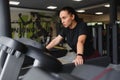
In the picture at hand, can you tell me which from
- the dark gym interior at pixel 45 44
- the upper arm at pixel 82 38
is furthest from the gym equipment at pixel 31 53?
the upper arm at pixel 82 38

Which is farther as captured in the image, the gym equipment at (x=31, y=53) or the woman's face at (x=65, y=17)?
the woman's face at (x=65, y=17)

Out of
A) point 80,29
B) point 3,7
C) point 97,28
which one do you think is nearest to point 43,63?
point 80,29

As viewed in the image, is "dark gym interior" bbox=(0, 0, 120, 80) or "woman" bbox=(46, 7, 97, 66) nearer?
"dark gym interior" bbox=(0, 0, 120, 80)

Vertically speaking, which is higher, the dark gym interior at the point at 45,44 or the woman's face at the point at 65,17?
the woman's face at the point at 65,17

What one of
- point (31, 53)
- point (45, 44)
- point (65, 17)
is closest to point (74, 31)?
point (65, 17)

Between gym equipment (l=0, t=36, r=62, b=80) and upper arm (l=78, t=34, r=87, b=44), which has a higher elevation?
gym equipment (l=0, t=36, r=62, b=80)

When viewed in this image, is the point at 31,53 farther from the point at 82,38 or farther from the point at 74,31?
the point at 74,31

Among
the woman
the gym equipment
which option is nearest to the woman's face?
the woman

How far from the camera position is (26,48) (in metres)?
0.98

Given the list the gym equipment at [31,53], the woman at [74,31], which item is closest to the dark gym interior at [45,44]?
Answer: the gym equipment at [31,53]

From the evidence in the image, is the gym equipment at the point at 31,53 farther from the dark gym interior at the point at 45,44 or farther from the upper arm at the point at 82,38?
the upper arm at the point at 82,38

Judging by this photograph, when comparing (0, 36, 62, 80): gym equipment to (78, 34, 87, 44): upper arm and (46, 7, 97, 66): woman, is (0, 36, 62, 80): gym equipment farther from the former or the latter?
(78, 34, 87, 44): upper arm

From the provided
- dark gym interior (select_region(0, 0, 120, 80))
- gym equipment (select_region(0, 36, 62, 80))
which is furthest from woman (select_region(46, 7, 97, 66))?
gym equipment (select_region(0, 36, 62, 80))

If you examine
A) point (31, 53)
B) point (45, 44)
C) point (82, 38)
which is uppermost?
point (31, 53)
